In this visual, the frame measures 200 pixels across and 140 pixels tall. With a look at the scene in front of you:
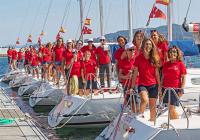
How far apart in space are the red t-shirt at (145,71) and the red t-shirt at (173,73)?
0.76 ft

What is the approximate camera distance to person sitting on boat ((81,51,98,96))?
14984mm

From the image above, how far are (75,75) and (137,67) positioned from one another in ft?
20.7

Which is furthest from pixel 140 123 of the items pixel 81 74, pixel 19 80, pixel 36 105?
pixel 19 80

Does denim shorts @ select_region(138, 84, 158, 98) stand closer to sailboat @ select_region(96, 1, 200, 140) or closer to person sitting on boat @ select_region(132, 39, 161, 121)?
person sitting on boat @ select_region(132, 39, 161, 121)

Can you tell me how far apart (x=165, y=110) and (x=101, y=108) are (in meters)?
5.06

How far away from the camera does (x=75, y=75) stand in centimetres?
1530

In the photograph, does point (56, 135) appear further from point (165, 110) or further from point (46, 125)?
point (165, 110)

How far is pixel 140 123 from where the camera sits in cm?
867

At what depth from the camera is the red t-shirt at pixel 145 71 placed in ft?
29.8

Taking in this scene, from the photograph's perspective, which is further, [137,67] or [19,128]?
[19,128]

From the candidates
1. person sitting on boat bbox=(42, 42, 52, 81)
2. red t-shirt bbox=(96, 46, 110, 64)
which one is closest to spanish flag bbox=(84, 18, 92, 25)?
person sitting on boat bbox=(42, 42, 52, 81)

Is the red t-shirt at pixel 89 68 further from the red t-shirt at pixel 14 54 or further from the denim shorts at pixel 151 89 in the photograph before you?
the red t-shirt at pixel 14 54

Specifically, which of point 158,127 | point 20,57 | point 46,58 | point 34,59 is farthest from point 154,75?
point 20,57

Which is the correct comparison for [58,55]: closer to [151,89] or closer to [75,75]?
[75,75]
